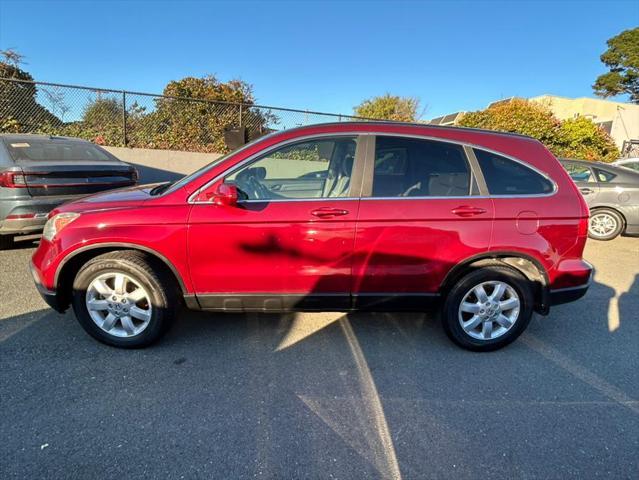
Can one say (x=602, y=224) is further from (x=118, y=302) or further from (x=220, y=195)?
(x=118, y=302)

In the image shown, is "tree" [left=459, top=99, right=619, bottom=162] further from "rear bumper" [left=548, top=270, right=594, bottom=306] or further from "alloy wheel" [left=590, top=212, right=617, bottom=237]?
"rear bumper" [left=548, top=270, right=594, bottom=306]

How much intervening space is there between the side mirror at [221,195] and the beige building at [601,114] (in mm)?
11389

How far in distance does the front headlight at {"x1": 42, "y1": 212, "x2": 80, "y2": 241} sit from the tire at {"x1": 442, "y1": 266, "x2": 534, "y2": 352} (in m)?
3.05

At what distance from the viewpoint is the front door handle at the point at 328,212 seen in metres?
2.82

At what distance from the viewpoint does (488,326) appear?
122 inches

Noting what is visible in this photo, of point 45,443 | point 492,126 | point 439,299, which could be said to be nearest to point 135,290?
point 45,443

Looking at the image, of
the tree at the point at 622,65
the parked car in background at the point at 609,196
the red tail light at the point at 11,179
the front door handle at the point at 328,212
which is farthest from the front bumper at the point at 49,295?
the tree at the point at 622,65

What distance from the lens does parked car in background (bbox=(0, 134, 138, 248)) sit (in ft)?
15.0

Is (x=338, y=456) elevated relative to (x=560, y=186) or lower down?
lower down

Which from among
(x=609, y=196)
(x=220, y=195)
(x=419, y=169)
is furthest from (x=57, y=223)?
(x=609, y=196)

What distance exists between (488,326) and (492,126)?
14.8 metres

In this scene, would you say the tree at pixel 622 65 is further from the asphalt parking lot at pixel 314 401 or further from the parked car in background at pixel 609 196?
the asphalt parking lot at pixel 314 401

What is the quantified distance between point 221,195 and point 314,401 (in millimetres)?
1581

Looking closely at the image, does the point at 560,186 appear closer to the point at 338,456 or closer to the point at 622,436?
the point at 622,436
